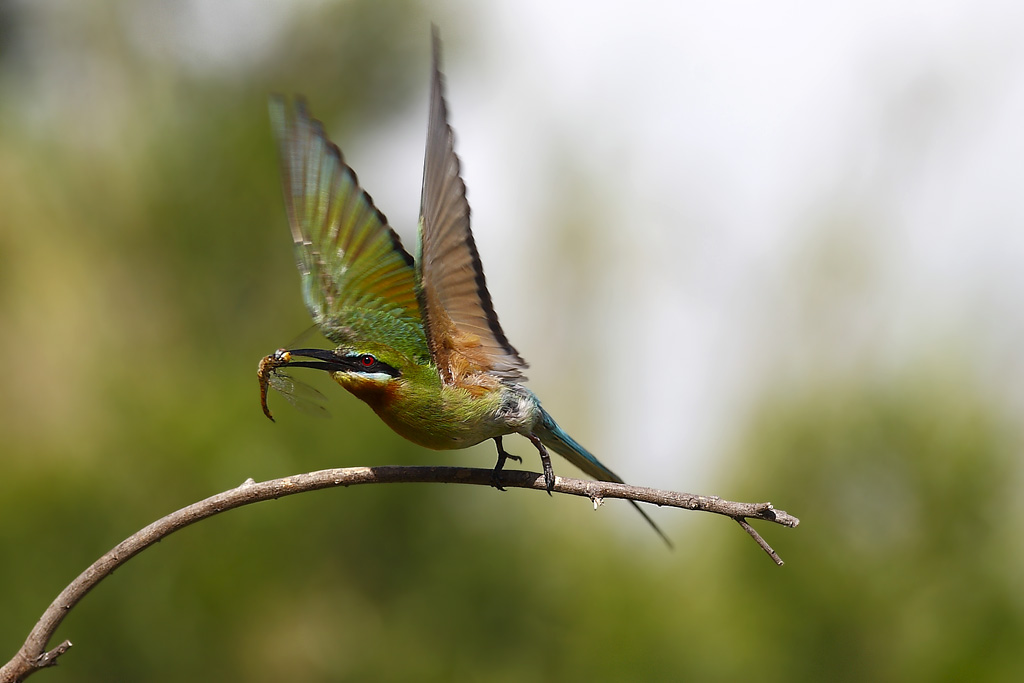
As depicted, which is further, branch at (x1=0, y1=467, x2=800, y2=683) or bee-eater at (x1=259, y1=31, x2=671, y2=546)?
bee-eater at (x1=259, y1=31, x2=671, y2=546)

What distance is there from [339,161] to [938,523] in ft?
12.0

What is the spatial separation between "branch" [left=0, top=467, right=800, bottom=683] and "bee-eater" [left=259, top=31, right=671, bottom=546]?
0.16 metres

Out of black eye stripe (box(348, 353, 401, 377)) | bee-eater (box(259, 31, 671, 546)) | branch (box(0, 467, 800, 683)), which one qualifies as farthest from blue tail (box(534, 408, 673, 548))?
black eye stripe (box(348, 353, 401, 377))

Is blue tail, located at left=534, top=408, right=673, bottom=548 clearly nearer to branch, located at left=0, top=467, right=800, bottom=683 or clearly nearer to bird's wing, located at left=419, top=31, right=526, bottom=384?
bird's wing, located at left=419, top=31, right=526, bottom=384

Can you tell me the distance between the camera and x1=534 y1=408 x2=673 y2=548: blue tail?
188 cm

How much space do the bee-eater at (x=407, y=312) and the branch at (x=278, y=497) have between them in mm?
159

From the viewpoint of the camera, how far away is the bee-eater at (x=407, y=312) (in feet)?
5.10

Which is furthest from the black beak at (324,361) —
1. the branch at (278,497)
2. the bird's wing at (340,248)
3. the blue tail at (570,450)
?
the blue tail at (570,450)

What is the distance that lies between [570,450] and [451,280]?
20.3 inches

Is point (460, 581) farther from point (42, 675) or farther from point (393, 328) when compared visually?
point (393, 328)

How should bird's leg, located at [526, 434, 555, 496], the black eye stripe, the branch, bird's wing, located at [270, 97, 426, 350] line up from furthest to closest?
bird's wing, located at [270, 97, 426, 350] < the black eye stripe < bird's leg, located at [526, 434, 555, 496] < the branch

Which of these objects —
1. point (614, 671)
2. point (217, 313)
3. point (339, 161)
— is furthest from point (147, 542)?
point (217, 313)

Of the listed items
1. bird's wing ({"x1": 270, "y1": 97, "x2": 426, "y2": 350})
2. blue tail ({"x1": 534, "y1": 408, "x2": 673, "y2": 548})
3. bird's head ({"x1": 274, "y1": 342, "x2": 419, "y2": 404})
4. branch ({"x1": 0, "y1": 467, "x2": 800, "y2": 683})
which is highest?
bird's wing ({"x1": 270, "y1": 97, "x2": 426, "y2": 350})

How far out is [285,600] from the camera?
5.95m
